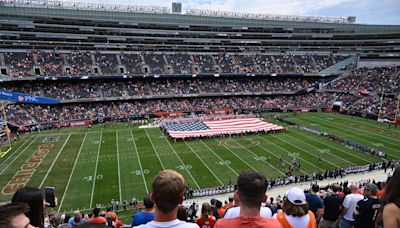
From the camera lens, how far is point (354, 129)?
137 feet

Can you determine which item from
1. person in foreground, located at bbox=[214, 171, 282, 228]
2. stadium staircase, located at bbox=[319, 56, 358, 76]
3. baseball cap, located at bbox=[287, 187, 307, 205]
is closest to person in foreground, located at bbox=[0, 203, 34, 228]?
person in foreground, located at bbox=[214, 171, 282, 228]

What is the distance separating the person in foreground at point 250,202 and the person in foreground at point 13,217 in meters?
1.96

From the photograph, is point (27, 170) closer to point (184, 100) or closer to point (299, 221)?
point (299, 221)

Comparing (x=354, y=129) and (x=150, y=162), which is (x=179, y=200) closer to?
(x=150, y=162)

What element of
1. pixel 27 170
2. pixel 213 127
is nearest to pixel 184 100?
pixel 213 127

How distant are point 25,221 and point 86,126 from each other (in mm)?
45263

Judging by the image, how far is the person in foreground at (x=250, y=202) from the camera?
10.4 ft

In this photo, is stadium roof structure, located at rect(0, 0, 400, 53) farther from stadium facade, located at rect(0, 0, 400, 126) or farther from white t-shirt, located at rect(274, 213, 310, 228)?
white t-shirt, located at rect(274, 213, 310, 228)

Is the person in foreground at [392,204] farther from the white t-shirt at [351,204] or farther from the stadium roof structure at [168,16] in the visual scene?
the stadium roof structure at [168,16]

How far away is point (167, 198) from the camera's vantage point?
3107mm

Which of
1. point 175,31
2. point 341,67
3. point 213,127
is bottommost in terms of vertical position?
point 213,127

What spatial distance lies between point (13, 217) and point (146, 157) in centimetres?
2784

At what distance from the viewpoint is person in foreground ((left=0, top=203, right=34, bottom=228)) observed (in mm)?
2436

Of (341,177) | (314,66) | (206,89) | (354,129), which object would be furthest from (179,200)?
(314,66)
